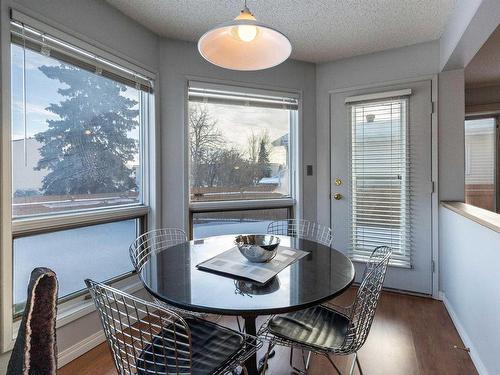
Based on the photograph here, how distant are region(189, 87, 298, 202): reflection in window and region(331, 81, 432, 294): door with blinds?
59 centimetres

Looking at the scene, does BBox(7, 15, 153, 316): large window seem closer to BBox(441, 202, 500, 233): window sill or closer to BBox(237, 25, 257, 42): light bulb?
BBox(237, 25, 257, 42): light bulb

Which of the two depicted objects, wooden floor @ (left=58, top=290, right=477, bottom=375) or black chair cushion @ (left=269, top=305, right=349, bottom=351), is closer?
black chair cushion @ (left=269, top=305, right=349, bottom=351)

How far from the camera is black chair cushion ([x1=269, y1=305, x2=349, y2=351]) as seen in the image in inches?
54.6

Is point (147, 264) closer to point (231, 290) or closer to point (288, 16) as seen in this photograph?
point (231, 290)

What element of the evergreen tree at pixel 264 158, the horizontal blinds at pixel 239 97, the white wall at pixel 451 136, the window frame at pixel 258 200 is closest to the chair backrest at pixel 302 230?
the window frame at pixel 258 200

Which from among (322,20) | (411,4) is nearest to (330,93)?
(322,20)

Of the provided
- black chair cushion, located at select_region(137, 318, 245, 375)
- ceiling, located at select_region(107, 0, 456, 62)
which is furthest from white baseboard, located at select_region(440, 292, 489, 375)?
ceiling, located at select_region(107, 0, 456, 62)

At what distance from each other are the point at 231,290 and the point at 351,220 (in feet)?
7.58

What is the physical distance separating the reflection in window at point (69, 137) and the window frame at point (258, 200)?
473 millimetres

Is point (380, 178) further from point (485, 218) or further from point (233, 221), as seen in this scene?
point (233, 221)

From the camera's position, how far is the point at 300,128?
3.31 m

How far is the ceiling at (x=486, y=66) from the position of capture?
2691 millimetres

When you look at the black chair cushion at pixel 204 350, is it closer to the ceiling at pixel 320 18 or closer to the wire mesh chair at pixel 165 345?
the wire mesh chair at pixel 165 345

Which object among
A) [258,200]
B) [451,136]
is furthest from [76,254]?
[451,136]
